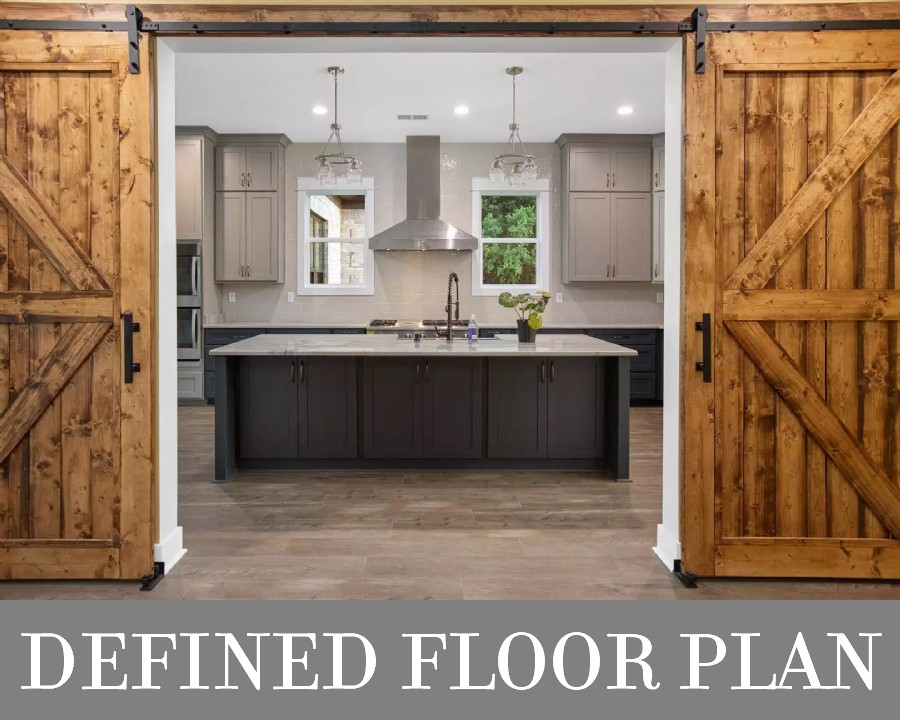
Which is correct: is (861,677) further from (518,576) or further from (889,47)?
(889,47)

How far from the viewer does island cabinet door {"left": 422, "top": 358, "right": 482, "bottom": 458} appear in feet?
14.8

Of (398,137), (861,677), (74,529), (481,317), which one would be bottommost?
(861,677)

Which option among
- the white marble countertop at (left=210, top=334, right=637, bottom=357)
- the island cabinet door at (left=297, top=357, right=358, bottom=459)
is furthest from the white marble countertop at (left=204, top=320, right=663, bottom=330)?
the island cabinet door at (left=297, top=357, right=358, bottom=459)

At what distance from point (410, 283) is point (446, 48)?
A: 15.7 ft

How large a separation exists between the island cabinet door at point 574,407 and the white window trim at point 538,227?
127 inches

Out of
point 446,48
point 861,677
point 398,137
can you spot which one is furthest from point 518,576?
point 398,137

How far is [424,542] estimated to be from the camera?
3.19 meters

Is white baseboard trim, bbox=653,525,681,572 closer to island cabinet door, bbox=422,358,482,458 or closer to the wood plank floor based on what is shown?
the wood plank floor

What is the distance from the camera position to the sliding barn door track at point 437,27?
103 inches

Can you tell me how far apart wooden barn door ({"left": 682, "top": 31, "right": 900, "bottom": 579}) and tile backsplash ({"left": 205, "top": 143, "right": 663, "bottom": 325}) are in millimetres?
4955

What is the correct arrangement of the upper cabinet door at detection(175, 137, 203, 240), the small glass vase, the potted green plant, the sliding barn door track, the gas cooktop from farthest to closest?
the gas cooktop, the upper cabinet door at detection(175, 137, 203, 240), the small glass vase, the potted green plant, the sliding barn door track

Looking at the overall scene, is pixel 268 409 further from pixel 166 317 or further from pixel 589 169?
pixel 589 169

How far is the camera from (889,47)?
104 inches

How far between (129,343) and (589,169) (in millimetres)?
5757
